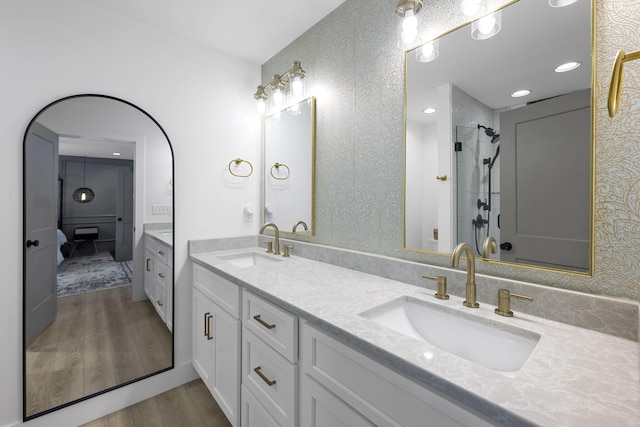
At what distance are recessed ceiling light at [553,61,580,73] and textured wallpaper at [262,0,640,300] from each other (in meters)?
0.05

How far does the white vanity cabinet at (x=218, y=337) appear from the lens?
1415 mm

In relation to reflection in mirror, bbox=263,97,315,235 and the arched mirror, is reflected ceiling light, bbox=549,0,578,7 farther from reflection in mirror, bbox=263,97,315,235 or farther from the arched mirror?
the arched mirror

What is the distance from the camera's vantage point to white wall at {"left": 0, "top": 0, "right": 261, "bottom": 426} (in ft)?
4.76

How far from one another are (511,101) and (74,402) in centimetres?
262

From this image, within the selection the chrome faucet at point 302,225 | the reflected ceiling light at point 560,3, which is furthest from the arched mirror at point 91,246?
the reflected ceiling light at point 560,3

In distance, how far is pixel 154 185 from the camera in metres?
1.88

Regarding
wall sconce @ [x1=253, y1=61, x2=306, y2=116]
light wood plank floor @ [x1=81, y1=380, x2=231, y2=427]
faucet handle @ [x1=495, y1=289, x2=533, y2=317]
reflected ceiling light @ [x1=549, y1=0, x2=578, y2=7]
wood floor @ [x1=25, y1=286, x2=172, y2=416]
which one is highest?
wall sconce @ [x1=253, y1=61, x2=306, y2=116]

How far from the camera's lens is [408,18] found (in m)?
1.20

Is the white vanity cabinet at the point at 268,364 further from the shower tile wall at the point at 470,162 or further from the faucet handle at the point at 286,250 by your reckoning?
the shower tile wall at the point at 470,162

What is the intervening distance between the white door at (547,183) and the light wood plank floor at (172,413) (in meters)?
1.82

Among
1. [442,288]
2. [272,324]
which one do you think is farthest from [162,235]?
[442,288]

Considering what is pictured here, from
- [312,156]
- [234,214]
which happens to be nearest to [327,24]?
[312,156]

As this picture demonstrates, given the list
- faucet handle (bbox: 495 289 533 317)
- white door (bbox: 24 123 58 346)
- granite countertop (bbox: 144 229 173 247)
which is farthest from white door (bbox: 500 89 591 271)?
white door (bbox: 24 123 58 346)

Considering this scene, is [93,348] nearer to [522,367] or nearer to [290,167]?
[290,167]
